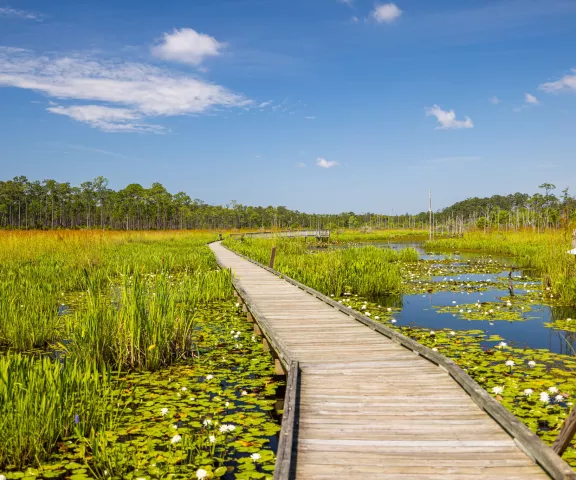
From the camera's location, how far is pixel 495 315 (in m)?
9.25

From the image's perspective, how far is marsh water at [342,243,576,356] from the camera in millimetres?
7789

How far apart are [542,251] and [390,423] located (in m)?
17.8

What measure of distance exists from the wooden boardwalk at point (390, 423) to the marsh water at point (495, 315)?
2.70m

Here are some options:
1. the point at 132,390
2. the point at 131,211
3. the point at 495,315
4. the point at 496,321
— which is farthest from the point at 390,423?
the point at 131,211

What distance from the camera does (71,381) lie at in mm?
4043

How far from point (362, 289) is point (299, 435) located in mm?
8417

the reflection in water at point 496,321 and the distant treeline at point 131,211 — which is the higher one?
the distant treeline at point 131,211

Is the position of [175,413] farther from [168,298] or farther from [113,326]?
[168,298]

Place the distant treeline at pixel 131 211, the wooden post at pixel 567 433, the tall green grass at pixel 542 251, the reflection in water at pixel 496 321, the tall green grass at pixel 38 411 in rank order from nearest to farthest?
the wooden post at pixel 567 433
the tall green grass at pixel 38 411
the reflection in water at pixel 496 321
the tall green grass at pixel 542 251
the distant treeline at pixel 131 211

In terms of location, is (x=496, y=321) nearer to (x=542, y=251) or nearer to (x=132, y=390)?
(x=132, y=390)

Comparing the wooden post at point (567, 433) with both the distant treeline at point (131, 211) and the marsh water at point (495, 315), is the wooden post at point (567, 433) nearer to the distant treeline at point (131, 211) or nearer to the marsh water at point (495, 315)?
the marsh water at point (495, 315)

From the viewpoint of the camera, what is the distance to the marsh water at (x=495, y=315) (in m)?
7.79

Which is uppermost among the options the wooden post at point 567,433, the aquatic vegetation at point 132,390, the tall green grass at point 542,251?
the tall green grass at point 542,251

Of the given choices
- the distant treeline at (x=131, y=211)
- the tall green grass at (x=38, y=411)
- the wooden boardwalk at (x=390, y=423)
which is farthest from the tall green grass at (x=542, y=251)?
the distant treeline at (x=131, y=211)
